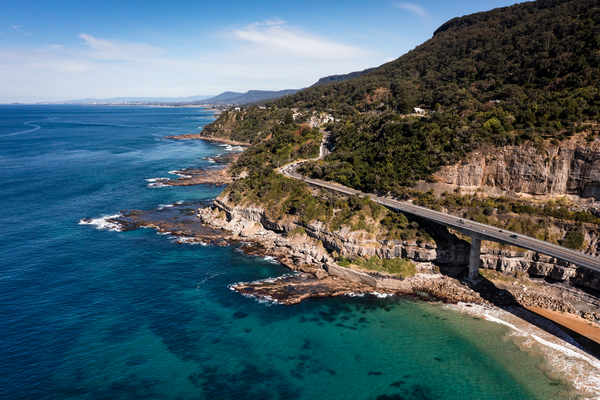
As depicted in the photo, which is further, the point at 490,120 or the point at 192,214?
the point at 192,214

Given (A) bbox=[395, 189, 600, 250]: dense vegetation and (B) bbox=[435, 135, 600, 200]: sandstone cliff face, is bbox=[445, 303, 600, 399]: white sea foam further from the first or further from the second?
(B) bbox=[435, 135, 600, 200]: sandstone cliff face

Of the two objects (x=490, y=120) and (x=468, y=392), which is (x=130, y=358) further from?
(x=490, y=120)

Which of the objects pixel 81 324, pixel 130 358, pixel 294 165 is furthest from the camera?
pixel 294 165

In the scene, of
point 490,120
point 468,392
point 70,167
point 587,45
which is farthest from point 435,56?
point 70,167

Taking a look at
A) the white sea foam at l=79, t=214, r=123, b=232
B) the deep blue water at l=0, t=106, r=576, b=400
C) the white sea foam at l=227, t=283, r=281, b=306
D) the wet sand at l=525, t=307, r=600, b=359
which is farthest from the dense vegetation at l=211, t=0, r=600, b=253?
the white sea foam at l=79, t=214, r=123, b=232

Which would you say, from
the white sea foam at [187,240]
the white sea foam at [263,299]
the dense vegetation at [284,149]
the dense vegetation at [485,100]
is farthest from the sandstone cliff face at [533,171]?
the white sea foam at [187,240]

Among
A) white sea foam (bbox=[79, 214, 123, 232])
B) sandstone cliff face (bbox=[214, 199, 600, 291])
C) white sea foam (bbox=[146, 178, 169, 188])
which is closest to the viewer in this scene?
sandstone cliff face (bbox=[214, 199, 600, 291])

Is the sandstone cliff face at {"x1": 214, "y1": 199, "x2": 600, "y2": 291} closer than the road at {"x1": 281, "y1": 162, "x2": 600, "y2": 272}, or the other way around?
the road at {"x1": 281, "y1": 162, "x2": 600, "y2": 272}
